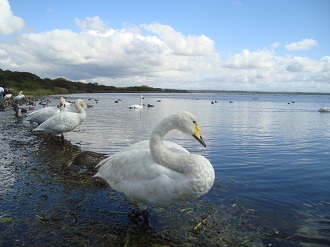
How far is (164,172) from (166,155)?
35cm

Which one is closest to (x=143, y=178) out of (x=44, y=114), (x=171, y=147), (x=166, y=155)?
(x=166, y=155)

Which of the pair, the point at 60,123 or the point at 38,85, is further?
the point at 38,85

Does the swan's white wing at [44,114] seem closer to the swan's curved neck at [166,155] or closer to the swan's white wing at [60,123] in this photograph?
the swan's white wing at [60,123]

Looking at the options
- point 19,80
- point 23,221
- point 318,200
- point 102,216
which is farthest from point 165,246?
point 19,80

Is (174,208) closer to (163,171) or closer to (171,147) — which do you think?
(171,147)

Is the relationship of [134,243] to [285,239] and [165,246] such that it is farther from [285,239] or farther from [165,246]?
[285,239]

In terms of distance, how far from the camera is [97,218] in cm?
625

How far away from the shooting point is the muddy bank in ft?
18.0

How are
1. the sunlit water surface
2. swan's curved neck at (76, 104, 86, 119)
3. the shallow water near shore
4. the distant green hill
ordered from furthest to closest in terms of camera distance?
the distant green hill, swan's curved neck at (76, 104, 86, 119), the sunlit water surface, the shallow water near shore

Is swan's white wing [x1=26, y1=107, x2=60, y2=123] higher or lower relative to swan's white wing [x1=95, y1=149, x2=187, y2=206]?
higher

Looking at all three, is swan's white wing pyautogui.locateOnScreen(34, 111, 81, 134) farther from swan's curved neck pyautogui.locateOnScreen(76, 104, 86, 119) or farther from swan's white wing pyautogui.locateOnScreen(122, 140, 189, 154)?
swan's white wing pyautogui.locateOnScreen(122, 140, 189, 154)

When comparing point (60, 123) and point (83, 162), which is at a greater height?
point (60, 123)

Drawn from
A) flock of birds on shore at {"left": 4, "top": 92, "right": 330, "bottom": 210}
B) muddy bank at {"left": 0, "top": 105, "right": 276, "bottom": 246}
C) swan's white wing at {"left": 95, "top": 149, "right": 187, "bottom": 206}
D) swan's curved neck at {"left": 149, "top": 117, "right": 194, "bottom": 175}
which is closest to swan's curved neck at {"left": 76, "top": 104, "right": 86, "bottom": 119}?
muddy bank at {"left": 0, "top": 105, "right": 276, "bottom": 246}

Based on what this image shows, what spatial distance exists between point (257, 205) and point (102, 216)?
3731mm
